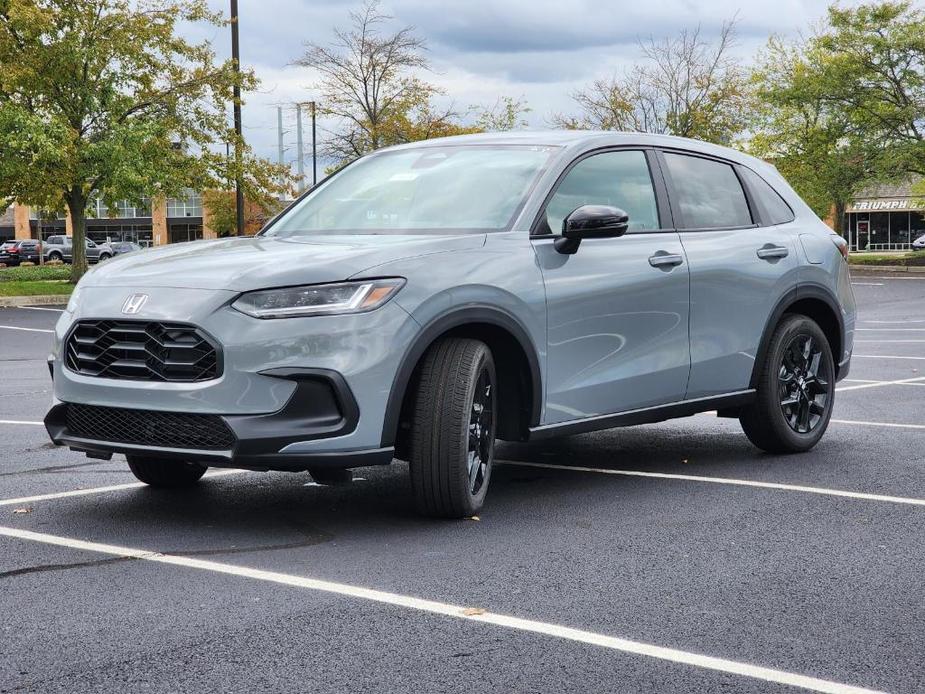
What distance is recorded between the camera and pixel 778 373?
757 cm

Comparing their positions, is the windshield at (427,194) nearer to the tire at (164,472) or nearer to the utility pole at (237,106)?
the tire at (164,472)

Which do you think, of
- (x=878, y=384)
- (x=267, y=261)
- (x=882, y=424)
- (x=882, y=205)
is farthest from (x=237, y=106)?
(x=882, y=205)

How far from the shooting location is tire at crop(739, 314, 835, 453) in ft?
24.8

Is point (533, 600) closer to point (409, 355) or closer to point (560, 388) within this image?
point (409, 355)

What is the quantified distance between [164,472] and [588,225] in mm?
2489

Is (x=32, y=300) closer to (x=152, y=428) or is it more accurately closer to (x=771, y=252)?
(x=771, y=252)

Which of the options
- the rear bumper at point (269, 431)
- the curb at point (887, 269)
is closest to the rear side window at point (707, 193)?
the rear bumper at point (269, 431)

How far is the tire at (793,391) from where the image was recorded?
7547 mm

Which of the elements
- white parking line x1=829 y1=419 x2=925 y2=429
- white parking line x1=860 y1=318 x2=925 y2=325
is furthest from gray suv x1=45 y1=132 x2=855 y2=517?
white parking line x1=860 y1=318 x2=925 y2=325

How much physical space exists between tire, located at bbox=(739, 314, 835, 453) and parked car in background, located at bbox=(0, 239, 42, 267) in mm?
61612

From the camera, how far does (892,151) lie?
144ft

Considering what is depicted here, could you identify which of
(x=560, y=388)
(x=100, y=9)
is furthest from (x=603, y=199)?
(x=100, y=9)

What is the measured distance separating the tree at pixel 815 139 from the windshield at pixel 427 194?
40706mm

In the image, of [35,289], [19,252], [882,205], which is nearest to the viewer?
[35,289]
